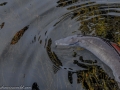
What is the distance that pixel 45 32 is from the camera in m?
7.47

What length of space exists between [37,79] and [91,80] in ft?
4.31

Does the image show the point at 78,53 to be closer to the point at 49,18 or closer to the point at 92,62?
the point at 92,62

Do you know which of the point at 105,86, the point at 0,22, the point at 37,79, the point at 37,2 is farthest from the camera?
the point at 37,2

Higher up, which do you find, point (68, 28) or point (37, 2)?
point (37, 2)

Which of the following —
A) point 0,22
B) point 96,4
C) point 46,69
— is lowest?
point 46,69

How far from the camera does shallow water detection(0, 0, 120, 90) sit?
6.26 meters

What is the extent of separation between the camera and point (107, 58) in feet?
20.8

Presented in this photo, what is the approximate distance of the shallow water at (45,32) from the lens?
6.26 meters

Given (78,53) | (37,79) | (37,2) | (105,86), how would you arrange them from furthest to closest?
1. (37,2)
2. (78,53)
3. (37,79)
4. (105,86)

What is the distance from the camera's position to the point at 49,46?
7.04m

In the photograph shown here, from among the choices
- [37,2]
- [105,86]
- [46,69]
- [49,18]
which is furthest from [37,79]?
[37,2]

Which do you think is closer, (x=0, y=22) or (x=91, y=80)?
(x=91, y=80)

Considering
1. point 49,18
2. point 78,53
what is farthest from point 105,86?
point 49,18

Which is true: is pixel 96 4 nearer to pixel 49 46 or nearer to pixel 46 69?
pixel 49 46
